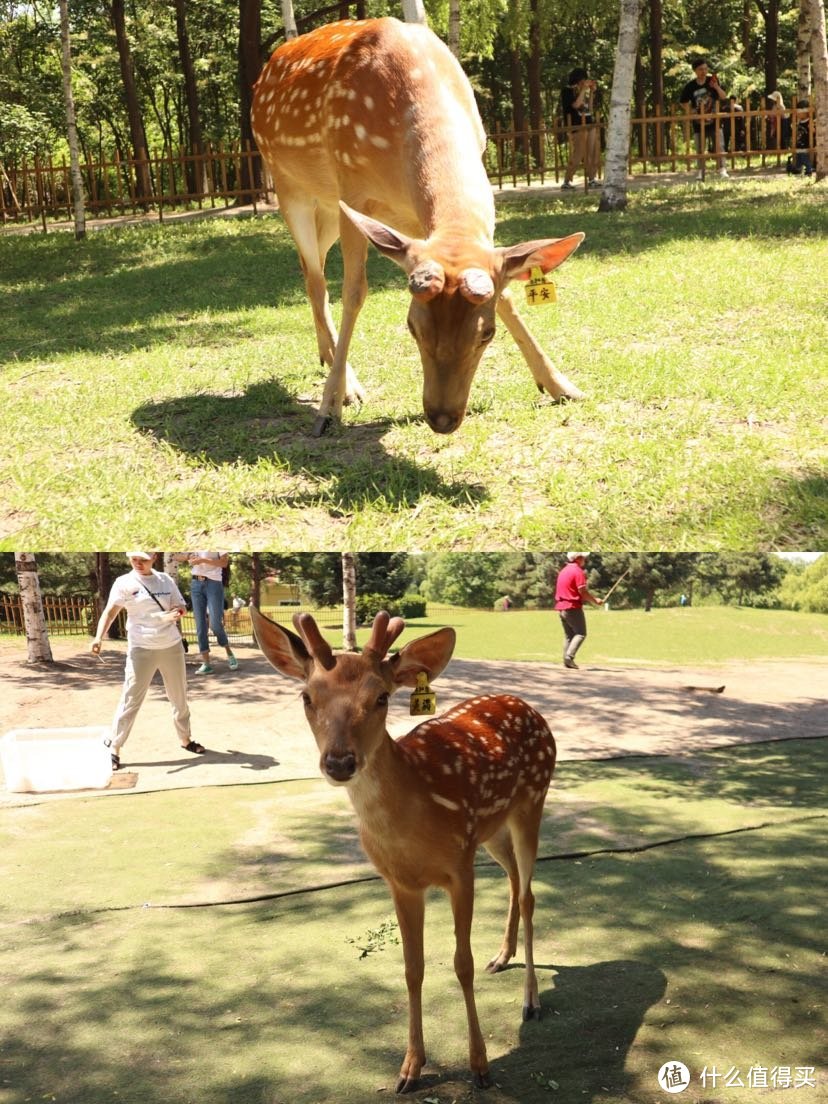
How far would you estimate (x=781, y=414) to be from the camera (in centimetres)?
562

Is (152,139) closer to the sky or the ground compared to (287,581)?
closer to the sky

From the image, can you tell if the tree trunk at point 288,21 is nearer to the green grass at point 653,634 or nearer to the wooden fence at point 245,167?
the wooden fence at point 245,167

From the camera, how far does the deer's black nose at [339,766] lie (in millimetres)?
2834

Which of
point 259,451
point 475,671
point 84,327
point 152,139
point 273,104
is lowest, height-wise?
point 475,671

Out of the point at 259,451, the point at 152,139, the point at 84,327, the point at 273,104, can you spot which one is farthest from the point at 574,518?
the point at 152,139

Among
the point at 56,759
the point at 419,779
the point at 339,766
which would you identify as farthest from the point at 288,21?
the point at 339,766

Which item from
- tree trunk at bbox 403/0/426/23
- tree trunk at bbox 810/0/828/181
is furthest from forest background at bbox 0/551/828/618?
tree trunk at bbox 810/0/828/181

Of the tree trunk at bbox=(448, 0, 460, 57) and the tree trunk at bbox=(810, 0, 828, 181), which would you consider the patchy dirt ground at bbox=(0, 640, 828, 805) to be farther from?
the tree trunk at bbox=(810, 0, 828, 181)

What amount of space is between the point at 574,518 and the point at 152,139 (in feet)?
132

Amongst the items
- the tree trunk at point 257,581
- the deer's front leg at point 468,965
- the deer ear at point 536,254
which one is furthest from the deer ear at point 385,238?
the deer's front leg at point 468,965

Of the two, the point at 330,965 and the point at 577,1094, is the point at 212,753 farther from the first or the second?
the point at 577,1094

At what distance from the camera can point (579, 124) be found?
16203mm

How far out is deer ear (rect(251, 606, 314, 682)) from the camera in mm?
3014

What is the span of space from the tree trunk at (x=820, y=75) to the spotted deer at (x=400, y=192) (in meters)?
7.71
